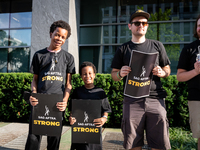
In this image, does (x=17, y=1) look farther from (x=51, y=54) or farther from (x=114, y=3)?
(x=51, y=54)

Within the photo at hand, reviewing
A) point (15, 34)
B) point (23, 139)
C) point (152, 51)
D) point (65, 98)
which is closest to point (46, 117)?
point (65, 98)

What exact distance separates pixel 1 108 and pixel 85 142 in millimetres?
4281

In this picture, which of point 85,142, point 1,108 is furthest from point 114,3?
point 85,142

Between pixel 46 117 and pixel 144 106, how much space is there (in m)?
1.18

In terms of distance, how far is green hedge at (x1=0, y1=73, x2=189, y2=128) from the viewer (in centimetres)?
454

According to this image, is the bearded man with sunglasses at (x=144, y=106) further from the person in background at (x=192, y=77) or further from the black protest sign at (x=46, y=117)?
the black protest sign at (x=46, y=117)

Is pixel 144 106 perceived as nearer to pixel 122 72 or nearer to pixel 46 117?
pixel 122 72

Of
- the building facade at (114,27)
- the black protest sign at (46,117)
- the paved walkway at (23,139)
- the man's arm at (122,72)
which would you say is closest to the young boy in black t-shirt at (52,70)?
the black protest sign at (46,117)

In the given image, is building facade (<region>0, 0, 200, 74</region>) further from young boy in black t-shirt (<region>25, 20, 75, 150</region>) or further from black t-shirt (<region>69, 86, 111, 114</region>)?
black t-shirt (<region>69, 86, 111, 114</region>)

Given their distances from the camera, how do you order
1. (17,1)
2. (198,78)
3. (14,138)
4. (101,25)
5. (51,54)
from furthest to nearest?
(17,1) < (101,25) < (14,138) < (51,54) < (198,78)

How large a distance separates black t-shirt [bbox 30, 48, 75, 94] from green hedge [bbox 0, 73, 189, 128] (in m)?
2.38

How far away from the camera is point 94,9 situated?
861 cm

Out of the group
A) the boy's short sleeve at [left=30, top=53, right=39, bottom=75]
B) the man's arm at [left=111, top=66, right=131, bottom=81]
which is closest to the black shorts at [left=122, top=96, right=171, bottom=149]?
the man's arm at [left=111, top=66, right=131, bottom=81]

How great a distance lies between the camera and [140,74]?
1942 mm
